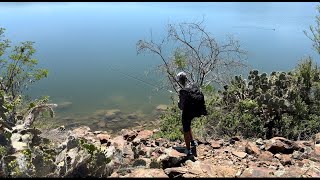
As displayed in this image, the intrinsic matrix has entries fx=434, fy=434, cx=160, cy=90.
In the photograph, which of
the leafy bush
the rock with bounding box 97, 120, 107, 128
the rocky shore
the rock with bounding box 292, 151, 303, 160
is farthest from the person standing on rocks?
the rock with bounding box 97, 120, 107, 128

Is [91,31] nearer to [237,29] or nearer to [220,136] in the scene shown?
[237,29]

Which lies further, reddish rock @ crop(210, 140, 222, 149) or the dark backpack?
reddish rock @ crop(210, 140, 222, 149)

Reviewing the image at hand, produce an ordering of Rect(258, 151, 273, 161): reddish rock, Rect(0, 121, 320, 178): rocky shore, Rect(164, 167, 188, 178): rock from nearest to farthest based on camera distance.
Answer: Rect(0, 121, 320, 178): rocky shore < Rect(164, 167, 188, 178): rock < Rect(258, 151, 273, 161): reddish rock

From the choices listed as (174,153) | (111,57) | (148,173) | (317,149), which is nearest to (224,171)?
(174,153)

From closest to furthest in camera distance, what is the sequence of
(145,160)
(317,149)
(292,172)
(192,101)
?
(292,172) → (145,160) → (192,101) → (317,149)

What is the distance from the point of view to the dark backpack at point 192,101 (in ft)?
27.1

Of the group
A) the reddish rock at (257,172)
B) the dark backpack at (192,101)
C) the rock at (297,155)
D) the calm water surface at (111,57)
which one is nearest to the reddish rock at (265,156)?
the rock at (297,155)

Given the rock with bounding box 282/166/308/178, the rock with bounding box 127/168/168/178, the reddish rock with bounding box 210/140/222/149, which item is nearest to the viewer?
the rock with bounding box 127/168/168/178

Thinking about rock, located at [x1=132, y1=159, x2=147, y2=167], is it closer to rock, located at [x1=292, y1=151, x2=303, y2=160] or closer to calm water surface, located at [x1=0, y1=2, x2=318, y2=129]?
rock, located at [x1=292, y1=151, x2=303, y2=160]

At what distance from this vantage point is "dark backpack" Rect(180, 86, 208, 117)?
8266 mm

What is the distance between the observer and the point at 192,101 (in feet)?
27.2

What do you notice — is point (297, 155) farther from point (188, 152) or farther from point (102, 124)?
point (102, 124)

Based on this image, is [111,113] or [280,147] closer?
[280,147]

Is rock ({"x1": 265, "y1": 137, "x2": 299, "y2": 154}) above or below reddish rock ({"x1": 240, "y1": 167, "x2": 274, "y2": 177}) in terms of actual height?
above
